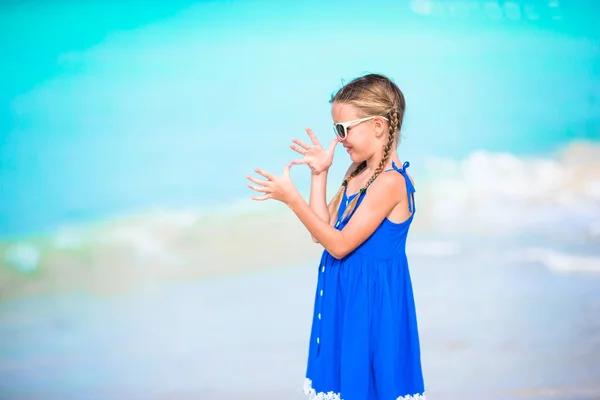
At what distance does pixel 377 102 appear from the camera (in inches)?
87.7

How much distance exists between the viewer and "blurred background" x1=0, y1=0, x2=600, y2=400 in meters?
4.20

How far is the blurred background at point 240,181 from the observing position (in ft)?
13.8

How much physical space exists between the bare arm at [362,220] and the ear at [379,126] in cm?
12

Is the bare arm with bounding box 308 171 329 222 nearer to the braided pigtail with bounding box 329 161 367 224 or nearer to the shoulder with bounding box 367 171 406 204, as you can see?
the braided pigtail with bounding box 329 161 367 224

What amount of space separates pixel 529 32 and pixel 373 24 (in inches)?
32.6

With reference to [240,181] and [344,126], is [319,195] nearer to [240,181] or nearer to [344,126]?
[344,126]

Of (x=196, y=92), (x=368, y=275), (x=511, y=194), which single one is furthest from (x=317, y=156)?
(x=511, y=194)

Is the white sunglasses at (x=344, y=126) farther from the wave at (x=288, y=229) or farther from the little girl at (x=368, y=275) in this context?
the wave at (x=288, y=229)

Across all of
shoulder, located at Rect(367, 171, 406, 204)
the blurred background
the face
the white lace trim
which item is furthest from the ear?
the blurred background

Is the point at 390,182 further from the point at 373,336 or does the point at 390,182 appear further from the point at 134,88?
the point at 134,88

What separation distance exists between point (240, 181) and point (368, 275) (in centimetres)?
212

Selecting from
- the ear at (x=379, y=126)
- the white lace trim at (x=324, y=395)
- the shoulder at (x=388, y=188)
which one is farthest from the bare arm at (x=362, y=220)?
the white lace trim at (x=324, y=395)

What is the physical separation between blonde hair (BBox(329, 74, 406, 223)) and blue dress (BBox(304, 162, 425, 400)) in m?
0.04

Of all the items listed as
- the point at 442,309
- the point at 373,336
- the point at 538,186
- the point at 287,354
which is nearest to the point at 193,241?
the point at 287,354
